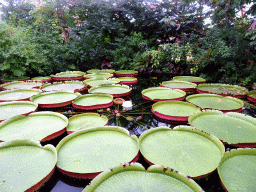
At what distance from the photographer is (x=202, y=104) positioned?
2.71 m

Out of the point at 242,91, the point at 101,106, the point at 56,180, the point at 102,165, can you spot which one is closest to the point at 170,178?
the point at 102,165

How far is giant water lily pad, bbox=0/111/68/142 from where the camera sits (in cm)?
180

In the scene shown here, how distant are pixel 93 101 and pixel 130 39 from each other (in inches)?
164

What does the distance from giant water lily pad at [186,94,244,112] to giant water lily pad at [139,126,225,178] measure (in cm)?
104

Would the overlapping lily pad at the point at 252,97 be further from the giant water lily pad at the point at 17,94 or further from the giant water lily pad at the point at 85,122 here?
the giant water lily pad at the point at 17,94

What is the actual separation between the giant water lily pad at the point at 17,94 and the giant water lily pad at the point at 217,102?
3290mm

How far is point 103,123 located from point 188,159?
117 centimetres

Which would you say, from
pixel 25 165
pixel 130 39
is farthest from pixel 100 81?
pixel 25 165

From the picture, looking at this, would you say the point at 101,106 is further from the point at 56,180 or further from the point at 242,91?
the point at 242,91

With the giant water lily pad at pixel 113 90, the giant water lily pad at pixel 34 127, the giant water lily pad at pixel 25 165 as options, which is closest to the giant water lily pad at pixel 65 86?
the giant water lily pad at pixel 113 90

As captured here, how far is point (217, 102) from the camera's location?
2785mm

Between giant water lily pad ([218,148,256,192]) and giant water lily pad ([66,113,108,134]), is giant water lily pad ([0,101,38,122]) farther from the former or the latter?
giant water lily pad ([218,148,256,192])

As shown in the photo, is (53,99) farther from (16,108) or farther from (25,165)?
(25,165)

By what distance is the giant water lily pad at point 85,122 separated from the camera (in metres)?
2.04
